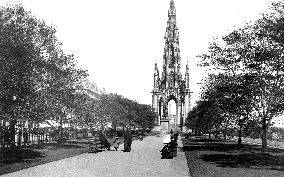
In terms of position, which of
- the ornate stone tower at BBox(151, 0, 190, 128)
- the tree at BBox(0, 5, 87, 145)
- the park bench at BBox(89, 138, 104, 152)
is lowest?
the park bench at BBox(89, 138, 104, 152)

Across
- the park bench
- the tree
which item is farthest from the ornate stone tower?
the tree

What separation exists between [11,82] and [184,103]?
12243 cm

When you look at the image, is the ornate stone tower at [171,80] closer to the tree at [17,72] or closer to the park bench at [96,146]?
the park bench at [96,146]

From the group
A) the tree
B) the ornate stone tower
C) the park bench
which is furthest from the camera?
the ornate stone tower

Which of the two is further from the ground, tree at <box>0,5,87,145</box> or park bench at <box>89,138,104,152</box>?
tree at <box>0,5,87,145</box>

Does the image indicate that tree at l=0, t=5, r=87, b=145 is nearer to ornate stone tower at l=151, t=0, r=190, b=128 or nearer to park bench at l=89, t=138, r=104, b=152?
park bench at l=89, t=138, r=104, b=152

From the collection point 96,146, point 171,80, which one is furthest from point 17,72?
point 171,80

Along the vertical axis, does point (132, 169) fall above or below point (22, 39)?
below

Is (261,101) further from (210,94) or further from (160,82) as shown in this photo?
(160,82)

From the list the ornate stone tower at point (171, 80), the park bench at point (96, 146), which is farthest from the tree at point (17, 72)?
the ornate stone tower at point (171, 80)

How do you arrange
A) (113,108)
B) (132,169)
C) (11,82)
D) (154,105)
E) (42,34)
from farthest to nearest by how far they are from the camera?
(154,105), (113,108), (42,34), (11,82), (132,169)

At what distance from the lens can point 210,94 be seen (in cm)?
3766


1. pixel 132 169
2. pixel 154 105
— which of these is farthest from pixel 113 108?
pixel 154 105

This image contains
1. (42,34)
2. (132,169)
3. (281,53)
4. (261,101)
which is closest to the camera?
(132,169)
